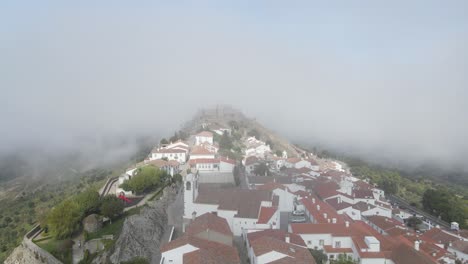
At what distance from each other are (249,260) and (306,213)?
35.4 feet

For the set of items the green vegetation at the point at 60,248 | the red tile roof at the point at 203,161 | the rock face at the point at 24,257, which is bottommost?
the rock face at the point at 24,257

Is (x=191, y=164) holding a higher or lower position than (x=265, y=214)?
higher

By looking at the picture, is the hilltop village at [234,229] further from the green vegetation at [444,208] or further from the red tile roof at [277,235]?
the green vegetation at [444,208]

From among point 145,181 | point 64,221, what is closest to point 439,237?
point 145,181

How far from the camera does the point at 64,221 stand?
2750 cm

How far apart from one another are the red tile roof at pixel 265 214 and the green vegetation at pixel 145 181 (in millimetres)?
12557

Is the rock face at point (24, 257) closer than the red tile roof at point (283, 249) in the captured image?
No

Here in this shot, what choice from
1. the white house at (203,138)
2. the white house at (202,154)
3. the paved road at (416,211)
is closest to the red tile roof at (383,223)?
the paved road at (416,211)

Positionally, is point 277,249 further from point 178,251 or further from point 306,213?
point 306,213

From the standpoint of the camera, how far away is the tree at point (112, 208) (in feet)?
95.9

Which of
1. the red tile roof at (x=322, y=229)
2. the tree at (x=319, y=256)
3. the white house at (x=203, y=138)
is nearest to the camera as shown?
the tree at (x=319, y=256)

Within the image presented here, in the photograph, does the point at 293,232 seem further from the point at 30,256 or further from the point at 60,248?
the point at 30,256

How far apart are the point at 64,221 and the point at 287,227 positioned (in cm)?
1716

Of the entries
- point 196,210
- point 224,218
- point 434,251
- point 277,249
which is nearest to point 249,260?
point 277,249
